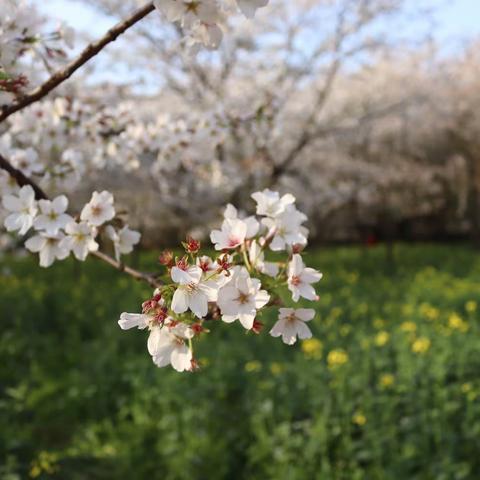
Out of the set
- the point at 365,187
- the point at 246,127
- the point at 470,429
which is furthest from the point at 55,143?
the point at 365,187

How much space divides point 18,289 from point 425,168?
55.1 ft

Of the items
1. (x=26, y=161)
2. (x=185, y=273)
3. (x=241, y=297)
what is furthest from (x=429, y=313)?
(x=185, y=273)

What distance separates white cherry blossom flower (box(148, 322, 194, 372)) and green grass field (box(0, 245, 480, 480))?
157 cm

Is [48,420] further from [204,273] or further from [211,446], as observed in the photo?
[204,273]

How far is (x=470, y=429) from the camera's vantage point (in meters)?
3.94

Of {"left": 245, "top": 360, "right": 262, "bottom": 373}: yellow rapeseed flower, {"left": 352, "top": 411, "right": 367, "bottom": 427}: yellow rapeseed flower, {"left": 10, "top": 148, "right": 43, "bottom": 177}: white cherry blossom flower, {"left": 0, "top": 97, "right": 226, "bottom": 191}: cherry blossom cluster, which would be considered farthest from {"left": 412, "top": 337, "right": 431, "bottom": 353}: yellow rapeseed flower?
{"left": 10, "top": 148, "right": 43, "bottom": 177}: white cherry blossom flower

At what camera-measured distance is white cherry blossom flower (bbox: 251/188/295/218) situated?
5.32ft

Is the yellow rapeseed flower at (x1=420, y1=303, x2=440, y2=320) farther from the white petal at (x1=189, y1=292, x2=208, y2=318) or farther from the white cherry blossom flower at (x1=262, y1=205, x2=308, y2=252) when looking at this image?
the white petal at (x1=189, y1=292, x2=208, y2=318)

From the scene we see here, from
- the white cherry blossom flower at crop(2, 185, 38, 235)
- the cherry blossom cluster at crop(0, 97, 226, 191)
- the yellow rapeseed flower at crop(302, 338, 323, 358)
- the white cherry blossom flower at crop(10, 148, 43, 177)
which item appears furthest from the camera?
the yellow rapeseed flower at crop(302, 338, 323, 358)

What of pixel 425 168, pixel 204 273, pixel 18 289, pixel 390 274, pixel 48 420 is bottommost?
pixel 204 273

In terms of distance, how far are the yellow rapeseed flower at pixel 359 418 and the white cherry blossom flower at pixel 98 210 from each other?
2571 mm

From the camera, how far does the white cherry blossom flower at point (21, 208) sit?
194 centimetres

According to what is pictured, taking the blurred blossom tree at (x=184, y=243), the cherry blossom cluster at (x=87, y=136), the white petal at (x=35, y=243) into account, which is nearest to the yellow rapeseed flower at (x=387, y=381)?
the cherry blossom cluster at (x=87, y=136)

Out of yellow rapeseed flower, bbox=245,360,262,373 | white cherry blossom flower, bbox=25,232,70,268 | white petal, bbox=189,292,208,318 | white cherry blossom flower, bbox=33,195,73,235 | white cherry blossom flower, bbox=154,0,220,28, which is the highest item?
yellow rapeseed flower, bbox=245,360,262,373
